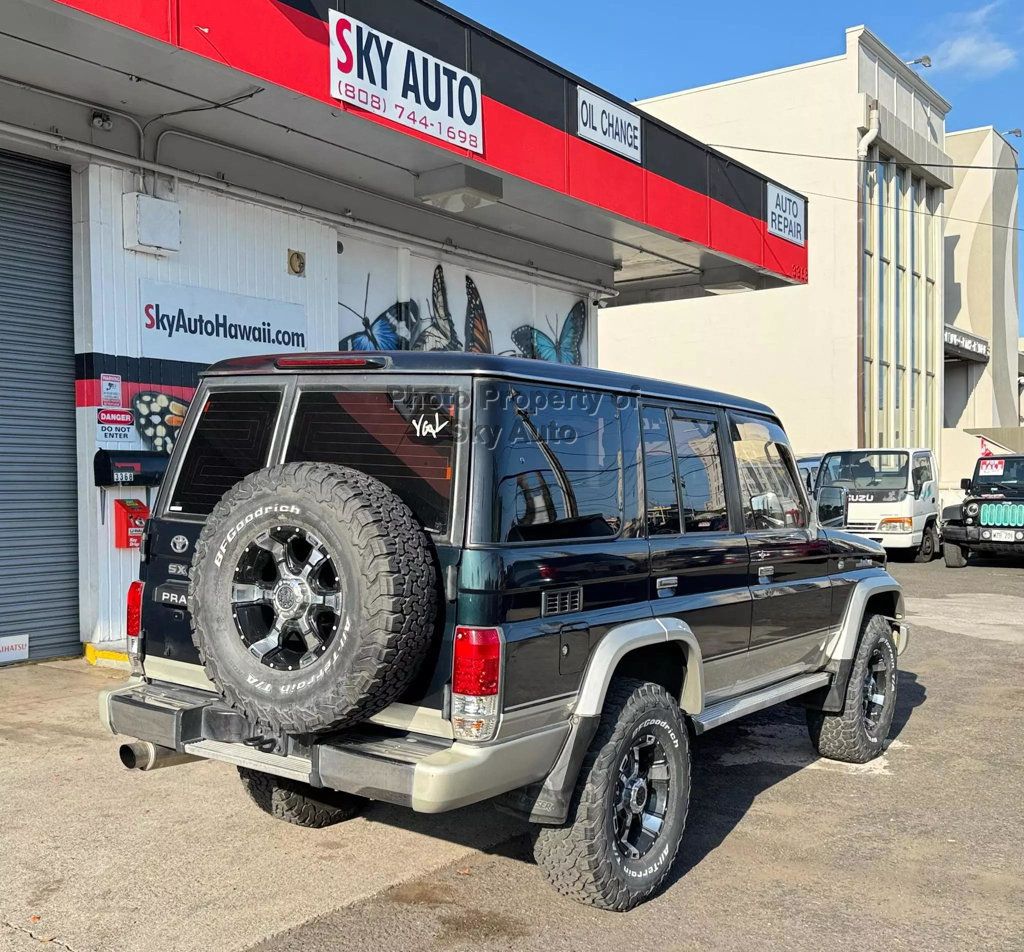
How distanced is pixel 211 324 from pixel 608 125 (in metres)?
4.86

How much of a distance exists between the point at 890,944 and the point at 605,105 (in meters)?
9.35

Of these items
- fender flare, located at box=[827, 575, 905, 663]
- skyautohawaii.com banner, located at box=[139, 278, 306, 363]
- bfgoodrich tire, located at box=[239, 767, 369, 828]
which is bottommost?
bfgoodrich tire, located at box=[239, 767, 369, 828]

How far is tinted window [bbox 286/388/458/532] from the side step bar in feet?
5.43

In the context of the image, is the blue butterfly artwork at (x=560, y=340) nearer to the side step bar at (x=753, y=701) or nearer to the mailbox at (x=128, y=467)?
the mailbox at (x=128, y=467)

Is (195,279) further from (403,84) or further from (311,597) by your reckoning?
(311,597)

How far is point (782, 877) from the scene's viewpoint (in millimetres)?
4312

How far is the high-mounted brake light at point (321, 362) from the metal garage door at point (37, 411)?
5139mm

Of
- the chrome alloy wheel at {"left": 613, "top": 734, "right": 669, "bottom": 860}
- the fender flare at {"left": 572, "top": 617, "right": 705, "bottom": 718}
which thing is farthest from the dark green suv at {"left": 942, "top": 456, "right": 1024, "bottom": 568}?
the chrome alloy wheel at {"left": 613, "top": 734, "right": 669, "bottom": 860}

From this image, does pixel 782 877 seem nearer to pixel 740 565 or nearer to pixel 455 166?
pixel 740 565

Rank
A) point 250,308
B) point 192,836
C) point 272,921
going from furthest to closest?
point 250,308, point 192,836, point 272,921

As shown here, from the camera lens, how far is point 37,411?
8.37m

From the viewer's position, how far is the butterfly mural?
339 inches

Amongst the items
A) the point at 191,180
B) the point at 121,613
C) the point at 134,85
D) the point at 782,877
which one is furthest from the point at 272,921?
the point at 191,180

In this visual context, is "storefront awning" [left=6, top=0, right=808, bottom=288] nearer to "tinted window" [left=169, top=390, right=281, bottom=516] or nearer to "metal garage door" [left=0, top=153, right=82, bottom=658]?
"metal garage door" [left=0, top=153, right=82, bottom=658]
